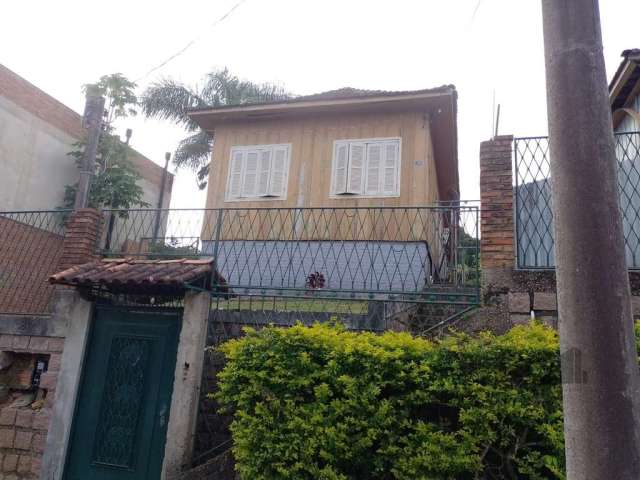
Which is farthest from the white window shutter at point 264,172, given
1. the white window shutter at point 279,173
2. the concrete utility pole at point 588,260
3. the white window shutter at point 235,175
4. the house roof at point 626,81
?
the concrete utility pole at point 588,260

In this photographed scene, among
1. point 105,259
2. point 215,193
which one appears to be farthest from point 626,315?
point 215,193

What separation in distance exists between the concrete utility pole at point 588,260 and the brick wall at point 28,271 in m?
7.74

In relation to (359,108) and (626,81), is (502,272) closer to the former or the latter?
(626,81)

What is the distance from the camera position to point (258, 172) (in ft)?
36.3

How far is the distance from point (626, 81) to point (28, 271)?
1008 cm

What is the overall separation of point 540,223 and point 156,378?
4.86m

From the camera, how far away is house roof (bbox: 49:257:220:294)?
5.59m

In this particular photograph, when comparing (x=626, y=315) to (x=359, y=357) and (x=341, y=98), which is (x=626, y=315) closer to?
(x=359, y=357)

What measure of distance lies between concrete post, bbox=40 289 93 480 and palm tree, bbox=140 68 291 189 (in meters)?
14.2

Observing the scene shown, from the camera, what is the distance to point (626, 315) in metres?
1.91

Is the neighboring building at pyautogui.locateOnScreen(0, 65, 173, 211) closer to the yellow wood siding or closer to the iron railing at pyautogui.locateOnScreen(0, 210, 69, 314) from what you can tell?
the iron railing at pyautogui.locateOnScreen(0, 210, 69, 314)

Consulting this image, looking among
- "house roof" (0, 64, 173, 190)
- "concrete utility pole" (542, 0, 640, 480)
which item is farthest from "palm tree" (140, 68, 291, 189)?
"concrete utility pole" (542, 0, 640, 480)

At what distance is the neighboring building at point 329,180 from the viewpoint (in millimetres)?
9742

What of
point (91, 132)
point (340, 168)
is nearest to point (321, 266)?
point (340, 168)
